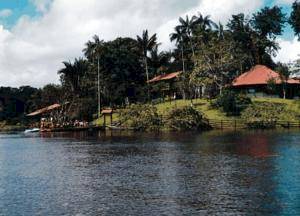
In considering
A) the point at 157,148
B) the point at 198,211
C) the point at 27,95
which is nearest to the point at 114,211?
the point at 198,211

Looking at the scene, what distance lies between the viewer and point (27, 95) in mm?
164125

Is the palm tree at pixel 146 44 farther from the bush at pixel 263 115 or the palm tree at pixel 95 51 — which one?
the bush at pixel 263 115

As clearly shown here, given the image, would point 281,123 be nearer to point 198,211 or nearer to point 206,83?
point 206,83

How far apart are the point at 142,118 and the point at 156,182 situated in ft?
221

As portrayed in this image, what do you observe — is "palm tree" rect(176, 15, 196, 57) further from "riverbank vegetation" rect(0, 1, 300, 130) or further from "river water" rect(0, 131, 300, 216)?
"river water" rect(0, 131, 300, 216)

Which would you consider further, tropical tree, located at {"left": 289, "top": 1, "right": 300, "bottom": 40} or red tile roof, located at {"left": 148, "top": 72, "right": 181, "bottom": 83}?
red tile roof, located at {"left": 148, "top": 72, "right": 181, "bottom": 83}

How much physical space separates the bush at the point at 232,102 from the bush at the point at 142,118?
41.0 ft

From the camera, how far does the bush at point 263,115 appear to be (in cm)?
9550

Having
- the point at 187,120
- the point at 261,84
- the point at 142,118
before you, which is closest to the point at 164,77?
the point at 261,84

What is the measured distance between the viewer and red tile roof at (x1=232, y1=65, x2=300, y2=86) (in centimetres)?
11188

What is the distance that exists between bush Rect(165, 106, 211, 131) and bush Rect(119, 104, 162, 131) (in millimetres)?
3405

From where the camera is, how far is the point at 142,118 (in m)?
102

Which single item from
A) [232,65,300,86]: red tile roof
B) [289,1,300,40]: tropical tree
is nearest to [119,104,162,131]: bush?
[232,65,300,86]: red tile roof

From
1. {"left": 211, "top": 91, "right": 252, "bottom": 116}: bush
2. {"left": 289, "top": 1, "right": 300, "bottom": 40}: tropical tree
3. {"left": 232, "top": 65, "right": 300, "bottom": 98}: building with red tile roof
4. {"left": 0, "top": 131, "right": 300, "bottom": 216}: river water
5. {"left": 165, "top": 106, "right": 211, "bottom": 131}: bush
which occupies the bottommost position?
{"left": 0, "top": 131, "right": 300, "bottom": 216}: river water
